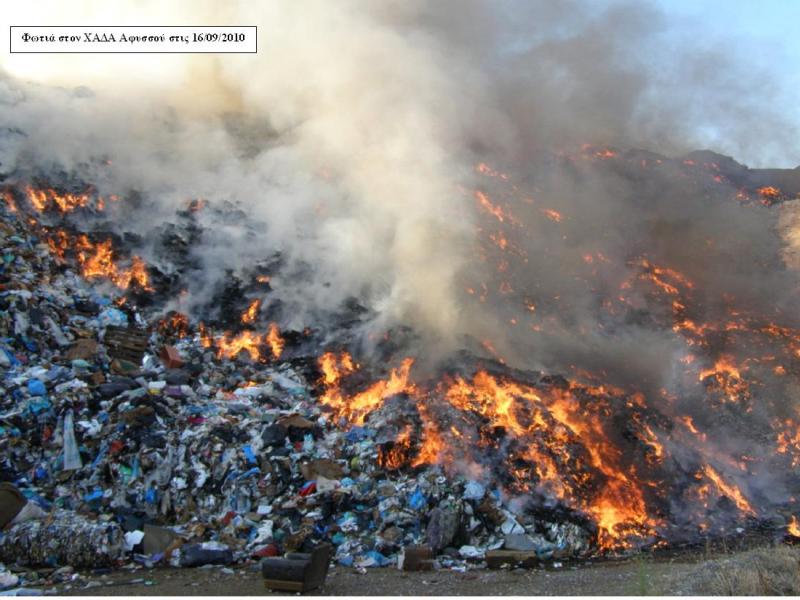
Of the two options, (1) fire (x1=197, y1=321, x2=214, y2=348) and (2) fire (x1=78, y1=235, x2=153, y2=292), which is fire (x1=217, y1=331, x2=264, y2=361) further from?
(2) fire (x1=78, y1=235, x2=153, y2=292)

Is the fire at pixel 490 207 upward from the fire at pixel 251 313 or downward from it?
upward

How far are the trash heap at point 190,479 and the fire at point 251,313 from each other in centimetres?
314

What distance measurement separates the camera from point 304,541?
982 centimetres

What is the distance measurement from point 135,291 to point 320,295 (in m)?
4.95

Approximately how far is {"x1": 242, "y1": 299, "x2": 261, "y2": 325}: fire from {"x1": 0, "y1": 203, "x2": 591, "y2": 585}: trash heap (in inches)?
124

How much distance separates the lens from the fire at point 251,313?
16531 millimetres

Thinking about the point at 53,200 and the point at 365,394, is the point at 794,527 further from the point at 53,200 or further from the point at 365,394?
the point at 53,200

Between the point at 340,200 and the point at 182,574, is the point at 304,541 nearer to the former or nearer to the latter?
the point at 182,574

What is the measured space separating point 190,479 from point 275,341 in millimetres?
5632

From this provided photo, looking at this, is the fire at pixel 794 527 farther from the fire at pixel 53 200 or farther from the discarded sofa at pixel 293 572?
the fire at pixel 53 200

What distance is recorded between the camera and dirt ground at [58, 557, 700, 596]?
8195 millimetres

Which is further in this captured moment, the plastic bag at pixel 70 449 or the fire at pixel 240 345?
the fire at pixel 240 345

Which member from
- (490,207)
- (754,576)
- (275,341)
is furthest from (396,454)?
(490,207)

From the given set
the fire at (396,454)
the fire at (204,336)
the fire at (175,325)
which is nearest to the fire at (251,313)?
the fire at (204,336)
